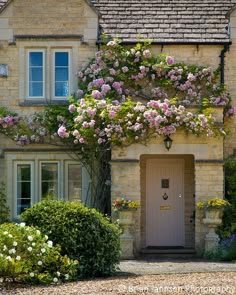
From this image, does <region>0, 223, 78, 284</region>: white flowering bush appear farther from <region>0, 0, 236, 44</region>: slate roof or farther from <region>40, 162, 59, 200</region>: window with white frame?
<region>0, 0, 236, 44</region>: slate roof

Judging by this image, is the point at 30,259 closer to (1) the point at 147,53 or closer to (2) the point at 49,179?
(2) the point at 49,179

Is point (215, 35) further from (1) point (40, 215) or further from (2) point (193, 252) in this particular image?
(1) point (40, 215)

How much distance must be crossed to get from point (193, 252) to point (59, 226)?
6.21 meters

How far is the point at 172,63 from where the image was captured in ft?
63.0

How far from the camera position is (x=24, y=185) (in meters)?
19.5

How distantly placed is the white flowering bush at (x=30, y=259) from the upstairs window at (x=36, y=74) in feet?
23.4

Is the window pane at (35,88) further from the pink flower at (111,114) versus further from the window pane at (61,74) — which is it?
the pink flower at (111,114)

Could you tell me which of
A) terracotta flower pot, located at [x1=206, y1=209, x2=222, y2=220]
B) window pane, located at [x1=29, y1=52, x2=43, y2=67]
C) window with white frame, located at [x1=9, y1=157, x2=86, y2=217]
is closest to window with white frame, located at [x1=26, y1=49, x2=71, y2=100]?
window pane, located at [x1=29, y1=52, x2=43, y2=67]

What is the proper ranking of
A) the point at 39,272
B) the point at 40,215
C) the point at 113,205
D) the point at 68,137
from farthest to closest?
the point at 68,137 < the point at 113,205 < the point at 40,215 < the point at 39,272

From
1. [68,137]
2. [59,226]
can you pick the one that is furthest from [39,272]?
[68,137]

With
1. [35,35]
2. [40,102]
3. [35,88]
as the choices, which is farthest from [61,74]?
[35,35]

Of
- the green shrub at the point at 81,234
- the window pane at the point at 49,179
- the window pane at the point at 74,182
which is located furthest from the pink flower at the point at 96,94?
the green shrub at the point at 81,234

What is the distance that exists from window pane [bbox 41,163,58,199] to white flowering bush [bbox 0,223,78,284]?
6.34m

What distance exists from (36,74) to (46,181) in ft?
9.68
